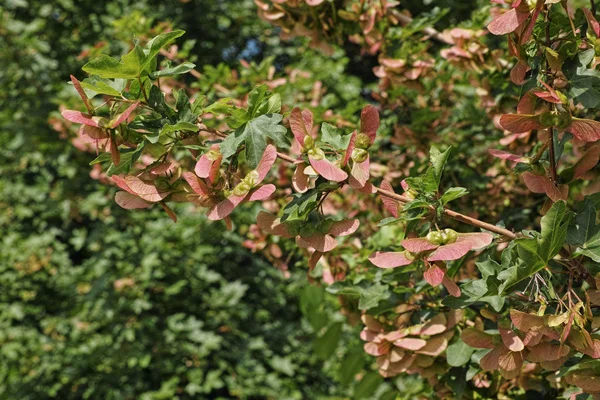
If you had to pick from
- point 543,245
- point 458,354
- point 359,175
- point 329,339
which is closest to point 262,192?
point 359,175

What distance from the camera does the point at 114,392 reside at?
285 cm

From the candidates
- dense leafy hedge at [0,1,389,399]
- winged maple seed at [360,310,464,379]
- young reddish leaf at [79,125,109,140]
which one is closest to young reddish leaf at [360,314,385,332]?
winged maple seed at [360,310,464,379]

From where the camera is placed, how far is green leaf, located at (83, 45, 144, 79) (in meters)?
0.77

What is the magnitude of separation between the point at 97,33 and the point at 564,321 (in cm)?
333

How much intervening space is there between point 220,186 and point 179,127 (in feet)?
0.30

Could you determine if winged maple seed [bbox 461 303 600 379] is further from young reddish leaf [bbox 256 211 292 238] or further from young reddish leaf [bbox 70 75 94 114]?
young reddish leaf [bbox 70 75 94 114]

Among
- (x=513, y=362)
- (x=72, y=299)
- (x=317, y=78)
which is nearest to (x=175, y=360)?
(x=72, y=299)

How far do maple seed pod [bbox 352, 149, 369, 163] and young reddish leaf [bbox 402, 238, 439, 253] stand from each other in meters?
0.12

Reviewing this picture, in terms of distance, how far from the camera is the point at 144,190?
83 centimetres

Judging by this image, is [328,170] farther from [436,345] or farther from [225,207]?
[436,345]

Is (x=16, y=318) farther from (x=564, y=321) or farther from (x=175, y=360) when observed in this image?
(x=564, y=321)

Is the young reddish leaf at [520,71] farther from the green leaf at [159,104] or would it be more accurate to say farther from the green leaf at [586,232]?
the green leaf at [159,104]

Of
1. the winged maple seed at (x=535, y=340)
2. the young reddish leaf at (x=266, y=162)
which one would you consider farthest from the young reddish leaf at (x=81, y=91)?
the winged maple seed at (x=535, y=340)

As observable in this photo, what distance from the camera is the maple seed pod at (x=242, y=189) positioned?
0.82m
